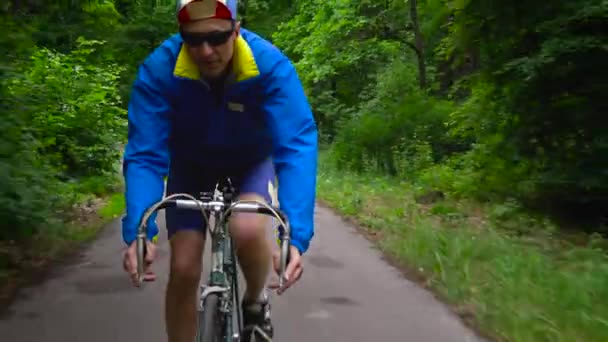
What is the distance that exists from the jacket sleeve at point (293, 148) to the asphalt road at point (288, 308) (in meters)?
2.30

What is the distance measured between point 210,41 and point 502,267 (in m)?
4.23

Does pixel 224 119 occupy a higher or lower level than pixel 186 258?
higher

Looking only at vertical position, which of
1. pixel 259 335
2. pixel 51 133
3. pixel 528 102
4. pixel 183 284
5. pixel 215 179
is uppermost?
pixel 528 102

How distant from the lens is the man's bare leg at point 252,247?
9.64 ft

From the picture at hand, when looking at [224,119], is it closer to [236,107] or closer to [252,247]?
[236,107]

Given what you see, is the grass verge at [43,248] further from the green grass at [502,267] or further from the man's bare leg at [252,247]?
the green grass at [502,267]

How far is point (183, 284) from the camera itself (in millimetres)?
2994

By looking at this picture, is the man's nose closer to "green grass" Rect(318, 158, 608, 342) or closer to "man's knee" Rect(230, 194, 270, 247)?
"man's knee" Rect(230, 194, 270, 247)

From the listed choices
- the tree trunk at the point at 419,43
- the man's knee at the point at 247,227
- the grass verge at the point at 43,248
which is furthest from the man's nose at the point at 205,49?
the tree trunk at the point at 419,43

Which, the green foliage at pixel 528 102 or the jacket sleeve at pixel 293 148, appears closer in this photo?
the jacket sleeve at pixel 293 148

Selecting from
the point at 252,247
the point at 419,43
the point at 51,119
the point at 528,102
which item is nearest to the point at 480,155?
the point at 528,102

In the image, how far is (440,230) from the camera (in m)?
7.89

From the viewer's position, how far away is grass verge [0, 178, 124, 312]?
19.7 feet

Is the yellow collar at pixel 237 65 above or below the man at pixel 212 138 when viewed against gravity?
above
